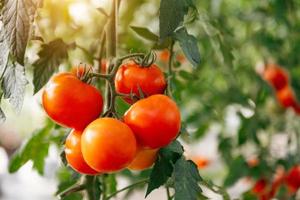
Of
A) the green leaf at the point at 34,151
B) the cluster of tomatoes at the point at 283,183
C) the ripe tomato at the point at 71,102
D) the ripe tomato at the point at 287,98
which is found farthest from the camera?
the ripe tomato at the point at 287,98

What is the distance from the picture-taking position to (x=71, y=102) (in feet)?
2.86

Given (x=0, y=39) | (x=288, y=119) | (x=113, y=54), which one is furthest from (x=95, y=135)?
(x=288, y=119)

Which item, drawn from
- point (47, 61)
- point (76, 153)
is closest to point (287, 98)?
point (47, 61)

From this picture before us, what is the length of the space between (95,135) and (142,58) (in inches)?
6.6

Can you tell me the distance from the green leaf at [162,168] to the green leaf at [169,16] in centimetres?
22

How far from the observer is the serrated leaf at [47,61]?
3.75 feet

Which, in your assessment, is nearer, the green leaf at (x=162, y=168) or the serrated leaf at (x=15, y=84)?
the serrated leaf at (x=15, y=84)

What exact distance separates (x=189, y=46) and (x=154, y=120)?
200 millimetres

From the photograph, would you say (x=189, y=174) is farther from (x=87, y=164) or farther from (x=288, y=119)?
(x=288, y=119)

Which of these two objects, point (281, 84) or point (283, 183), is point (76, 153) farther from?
point (281, 84)

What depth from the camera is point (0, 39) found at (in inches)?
31.3

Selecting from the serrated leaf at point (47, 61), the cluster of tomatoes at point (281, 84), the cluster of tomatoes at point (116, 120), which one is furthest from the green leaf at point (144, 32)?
the cluster of tomatoes at point (281, 84)

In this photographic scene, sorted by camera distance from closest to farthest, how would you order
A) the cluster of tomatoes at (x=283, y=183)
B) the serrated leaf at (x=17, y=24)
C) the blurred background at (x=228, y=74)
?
the serrated leaf at (x=17, y=24) < the blurred background at (x=228, y=74) < the cluster of tomatoes at (x=283, y=183)

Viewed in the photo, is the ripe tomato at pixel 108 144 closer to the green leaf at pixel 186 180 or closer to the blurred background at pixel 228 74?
the green leaf at pixel 186 180
